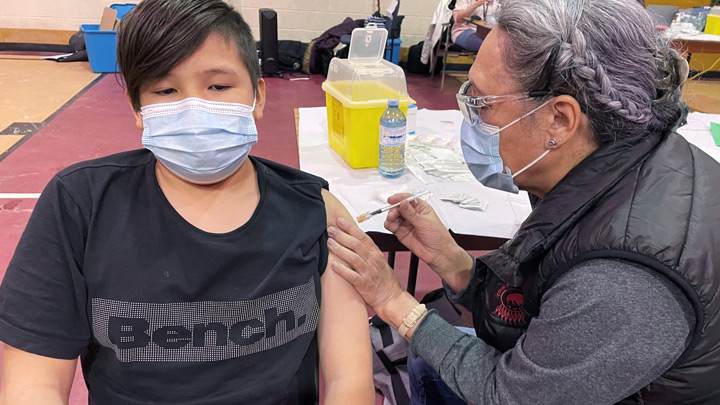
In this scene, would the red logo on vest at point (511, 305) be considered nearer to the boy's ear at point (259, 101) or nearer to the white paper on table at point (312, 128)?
the boy's ear at point (259, 101)

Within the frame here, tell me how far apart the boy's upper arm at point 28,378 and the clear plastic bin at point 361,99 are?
123 centimetres

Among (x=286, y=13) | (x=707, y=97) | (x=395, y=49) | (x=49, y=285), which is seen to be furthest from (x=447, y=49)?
(x=49, y=285)

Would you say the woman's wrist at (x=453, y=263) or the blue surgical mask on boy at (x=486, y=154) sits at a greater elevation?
the blue surgical mask on boy at (x=486, y=154)

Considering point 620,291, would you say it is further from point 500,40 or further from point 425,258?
point 425,258

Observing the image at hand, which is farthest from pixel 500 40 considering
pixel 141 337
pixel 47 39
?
pixel 47 39

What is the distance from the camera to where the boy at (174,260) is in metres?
0.88

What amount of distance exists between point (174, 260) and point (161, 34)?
0.43 metres

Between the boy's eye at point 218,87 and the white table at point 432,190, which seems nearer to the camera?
the boy's eye at point 218,87

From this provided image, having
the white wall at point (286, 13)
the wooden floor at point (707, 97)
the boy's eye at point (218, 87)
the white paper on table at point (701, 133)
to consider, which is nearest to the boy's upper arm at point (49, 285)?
the boy's eye at point (218, 87)

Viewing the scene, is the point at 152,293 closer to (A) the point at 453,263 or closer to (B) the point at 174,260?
(B) the point at 174,260

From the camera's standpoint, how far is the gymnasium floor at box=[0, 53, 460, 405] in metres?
2.82

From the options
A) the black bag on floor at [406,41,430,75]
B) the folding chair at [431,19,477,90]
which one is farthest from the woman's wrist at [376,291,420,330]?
the black bag on floor at [406,41,430,75]

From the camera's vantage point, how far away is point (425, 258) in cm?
145

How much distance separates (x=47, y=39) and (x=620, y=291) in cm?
777
